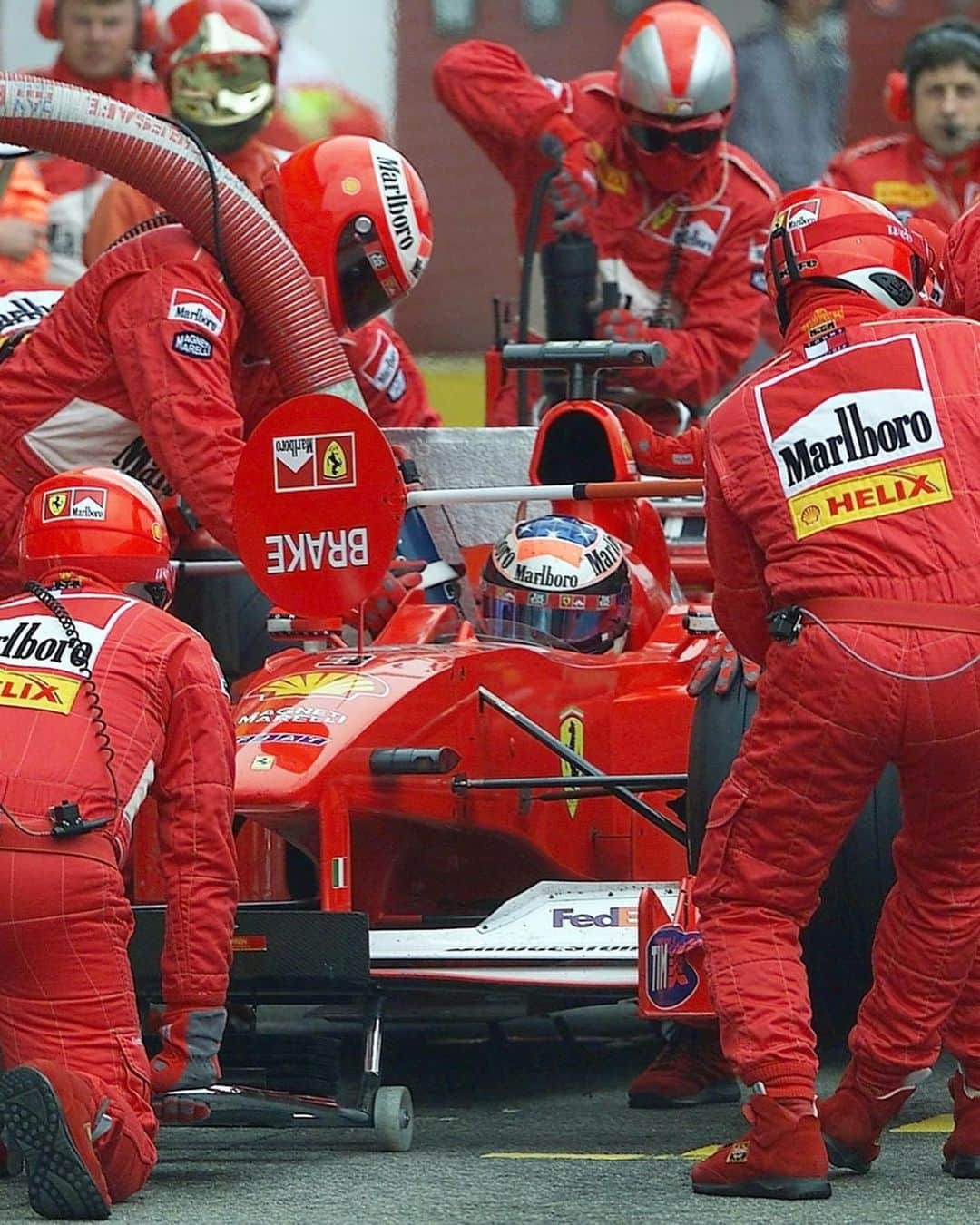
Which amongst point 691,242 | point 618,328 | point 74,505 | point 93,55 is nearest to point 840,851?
point 74,505

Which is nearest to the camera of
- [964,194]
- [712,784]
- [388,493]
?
[712,784]

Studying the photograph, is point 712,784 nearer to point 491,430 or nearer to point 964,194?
point 491,430

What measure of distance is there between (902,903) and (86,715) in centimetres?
152

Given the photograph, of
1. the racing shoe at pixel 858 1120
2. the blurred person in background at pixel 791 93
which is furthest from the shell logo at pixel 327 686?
the blurred person in background at pixel 791 93

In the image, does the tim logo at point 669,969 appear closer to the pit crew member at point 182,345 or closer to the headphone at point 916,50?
the pit crew member at point 182,345

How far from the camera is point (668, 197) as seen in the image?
381 inches

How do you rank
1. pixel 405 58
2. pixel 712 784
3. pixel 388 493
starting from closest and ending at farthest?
pixel 712 784, pixel 388 493, pixel 405 58

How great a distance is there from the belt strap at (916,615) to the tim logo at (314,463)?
176 cm

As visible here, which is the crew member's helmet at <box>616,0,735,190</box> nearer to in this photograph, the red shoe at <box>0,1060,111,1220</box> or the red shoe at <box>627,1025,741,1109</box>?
the red shoe at <box>627,1025,741,1109</box>

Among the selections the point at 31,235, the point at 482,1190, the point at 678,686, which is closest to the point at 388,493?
the point at 678,686

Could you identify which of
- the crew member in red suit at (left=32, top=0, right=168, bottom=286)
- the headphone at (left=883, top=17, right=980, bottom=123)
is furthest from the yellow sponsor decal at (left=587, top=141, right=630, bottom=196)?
the crew member in red suit at (left=32, top=0, right=168, bottom=286)

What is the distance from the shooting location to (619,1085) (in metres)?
6.87

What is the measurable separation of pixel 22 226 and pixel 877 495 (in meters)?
5.87

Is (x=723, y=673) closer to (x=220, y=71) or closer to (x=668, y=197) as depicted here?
(x=668, y=197)
